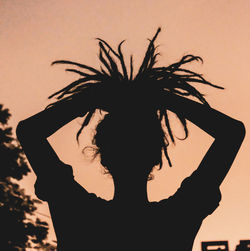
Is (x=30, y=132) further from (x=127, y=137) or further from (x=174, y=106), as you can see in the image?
(x=174, y=106)

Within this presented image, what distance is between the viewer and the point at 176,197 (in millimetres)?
1670

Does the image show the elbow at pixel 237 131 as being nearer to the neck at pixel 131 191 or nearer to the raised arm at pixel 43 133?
the neck at pixel 131 191

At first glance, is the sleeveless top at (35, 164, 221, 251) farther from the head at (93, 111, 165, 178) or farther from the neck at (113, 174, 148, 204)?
the head at (93, 111, 165, 178)

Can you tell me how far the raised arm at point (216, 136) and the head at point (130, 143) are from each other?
25 cm

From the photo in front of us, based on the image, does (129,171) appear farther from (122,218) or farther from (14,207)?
(14,207)

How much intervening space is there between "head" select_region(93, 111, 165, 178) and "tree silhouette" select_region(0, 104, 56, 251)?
31.5 feet

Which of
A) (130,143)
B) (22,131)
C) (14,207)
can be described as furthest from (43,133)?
(14,207)

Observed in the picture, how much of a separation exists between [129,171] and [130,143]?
199mm

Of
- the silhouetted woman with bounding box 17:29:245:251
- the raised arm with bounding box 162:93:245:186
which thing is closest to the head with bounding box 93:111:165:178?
the silhouetted woman with bounding box 17:29:245:251

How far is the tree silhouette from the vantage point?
10266 millimetres

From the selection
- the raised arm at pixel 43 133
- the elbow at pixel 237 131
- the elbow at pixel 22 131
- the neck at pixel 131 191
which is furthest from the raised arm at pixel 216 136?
the elbow at pixel 22 131

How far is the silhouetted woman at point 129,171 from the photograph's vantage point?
5.23 feet

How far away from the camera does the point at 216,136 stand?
1.81 m

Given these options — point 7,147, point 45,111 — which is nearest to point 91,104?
point 45,111
